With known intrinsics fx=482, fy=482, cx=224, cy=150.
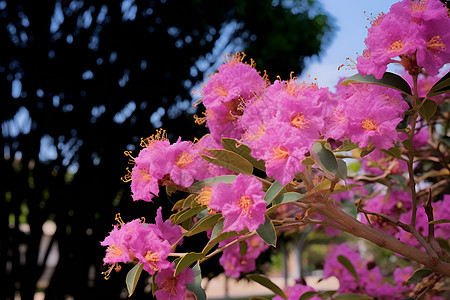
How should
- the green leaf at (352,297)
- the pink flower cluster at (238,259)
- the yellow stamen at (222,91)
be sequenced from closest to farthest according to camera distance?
the yellow stamen at (222,91) < the green leaf at (352,297) < the pink flower cluster at (238,259)

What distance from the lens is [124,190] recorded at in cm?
285

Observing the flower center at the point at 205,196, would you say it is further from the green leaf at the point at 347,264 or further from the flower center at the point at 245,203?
the green leaf at the point at 347,264

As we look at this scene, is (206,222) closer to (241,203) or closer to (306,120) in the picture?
(241,203)

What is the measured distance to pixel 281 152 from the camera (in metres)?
0.98

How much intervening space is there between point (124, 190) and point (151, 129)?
0.42m

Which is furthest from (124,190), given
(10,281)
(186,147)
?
(186,147)

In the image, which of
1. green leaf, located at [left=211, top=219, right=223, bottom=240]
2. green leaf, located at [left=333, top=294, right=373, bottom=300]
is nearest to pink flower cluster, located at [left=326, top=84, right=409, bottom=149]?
green leaf, located at [left=211, top=219, right=223, bottom=240]

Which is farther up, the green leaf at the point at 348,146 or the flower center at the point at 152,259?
the green leaf at the point at 348,146

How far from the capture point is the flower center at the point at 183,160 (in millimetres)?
1205

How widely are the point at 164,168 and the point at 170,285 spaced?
0.30 meters

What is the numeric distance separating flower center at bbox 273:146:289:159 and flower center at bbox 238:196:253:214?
11cm

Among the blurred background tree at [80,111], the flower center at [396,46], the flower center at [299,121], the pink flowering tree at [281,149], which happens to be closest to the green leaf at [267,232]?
the pink flowering tree at [281,149]

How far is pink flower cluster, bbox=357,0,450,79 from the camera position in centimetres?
104

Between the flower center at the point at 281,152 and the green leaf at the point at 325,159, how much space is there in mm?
63
